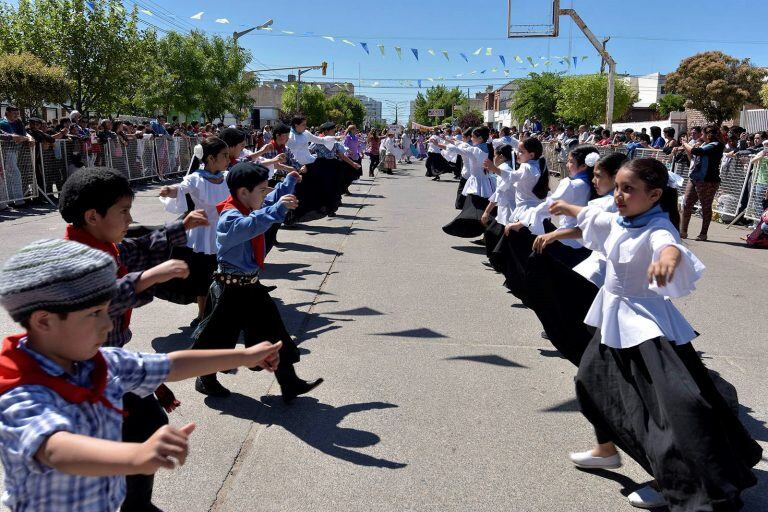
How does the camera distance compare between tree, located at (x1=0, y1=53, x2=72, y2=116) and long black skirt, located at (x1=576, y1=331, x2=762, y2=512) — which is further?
tree, located at (x1=0, y1=53, x2=72, y2=116)


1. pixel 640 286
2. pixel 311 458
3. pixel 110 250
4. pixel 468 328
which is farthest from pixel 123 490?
pixel 468 328

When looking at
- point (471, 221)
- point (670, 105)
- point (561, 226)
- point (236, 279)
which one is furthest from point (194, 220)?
point (670, 105)

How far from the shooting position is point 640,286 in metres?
3.35

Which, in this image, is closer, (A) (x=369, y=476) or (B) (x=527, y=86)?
(A) (x=369, y=476)

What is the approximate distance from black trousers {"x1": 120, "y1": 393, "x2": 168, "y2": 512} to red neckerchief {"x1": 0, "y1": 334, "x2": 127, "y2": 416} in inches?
30.5

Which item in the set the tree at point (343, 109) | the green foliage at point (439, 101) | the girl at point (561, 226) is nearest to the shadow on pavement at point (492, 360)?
the girl at point (561, 226)

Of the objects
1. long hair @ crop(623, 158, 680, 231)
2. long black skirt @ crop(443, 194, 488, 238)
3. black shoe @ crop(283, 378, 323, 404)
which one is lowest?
black shoe @ crop(283, 378, 323, 404)

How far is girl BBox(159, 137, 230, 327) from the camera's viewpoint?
5.88 meters

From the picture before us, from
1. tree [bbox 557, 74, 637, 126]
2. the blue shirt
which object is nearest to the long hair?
the blue shirt

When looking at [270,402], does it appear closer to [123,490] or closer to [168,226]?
[168,226]

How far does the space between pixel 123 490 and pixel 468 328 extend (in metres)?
4.52

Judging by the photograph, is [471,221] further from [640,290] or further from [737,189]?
[640,290]

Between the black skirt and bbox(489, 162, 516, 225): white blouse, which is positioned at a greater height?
bbox(489, 162, 516, 225): white blouse

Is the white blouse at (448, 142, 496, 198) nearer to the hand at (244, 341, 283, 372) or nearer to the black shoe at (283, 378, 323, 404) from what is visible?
the black shoe at (283, 378, 323, 404)
